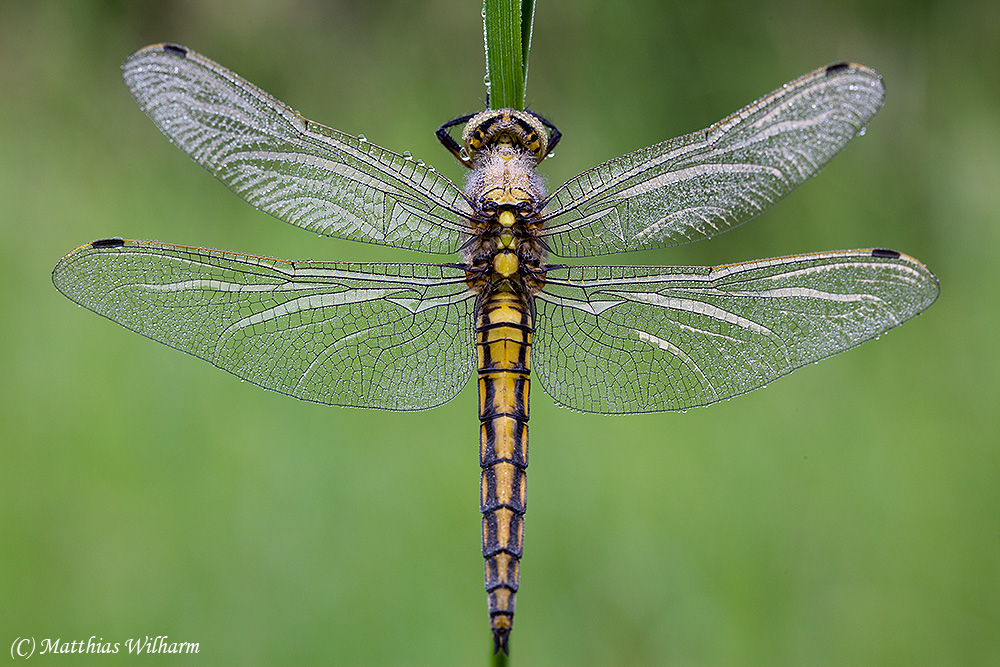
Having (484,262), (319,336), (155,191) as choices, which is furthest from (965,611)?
(155,191)

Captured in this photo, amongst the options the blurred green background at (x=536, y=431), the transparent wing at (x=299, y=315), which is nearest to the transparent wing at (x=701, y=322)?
the transparent wing at (x=299, y=315)

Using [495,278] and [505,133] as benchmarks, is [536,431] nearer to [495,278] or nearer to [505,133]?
[495,278]

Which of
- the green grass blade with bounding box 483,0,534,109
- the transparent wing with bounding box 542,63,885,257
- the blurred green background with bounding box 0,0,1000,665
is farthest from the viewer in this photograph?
the blurred green background with bounding box 0,0,1000,665

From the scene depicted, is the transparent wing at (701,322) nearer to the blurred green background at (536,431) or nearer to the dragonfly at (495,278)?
the dragonfly at (495,278)

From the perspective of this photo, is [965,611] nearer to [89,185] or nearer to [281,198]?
[281,198]

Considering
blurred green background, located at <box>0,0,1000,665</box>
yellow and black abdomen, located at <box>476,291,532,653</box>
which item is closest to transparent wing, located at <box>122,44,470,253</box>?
yellow and black abdomen, located at <box>476,291,532,653</box>

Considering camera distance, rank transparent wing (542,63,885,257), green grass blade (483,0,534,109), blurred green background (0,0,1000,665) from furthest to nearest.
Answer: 1. blurred green background (0,0,1000,665)
2. transparent wing (542,63,885,257)
3. green grass blade (483,0,534,109)

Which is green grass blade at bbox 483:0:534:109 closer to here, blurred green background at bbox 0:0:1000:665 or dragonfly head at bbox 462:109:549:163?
dragonfly head at bbox 462:109:549:163

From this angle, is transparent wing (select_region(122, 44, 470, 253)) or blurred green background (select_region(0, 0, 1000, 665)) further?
blurred green background (select_region(0, 0, 1000, 665))
